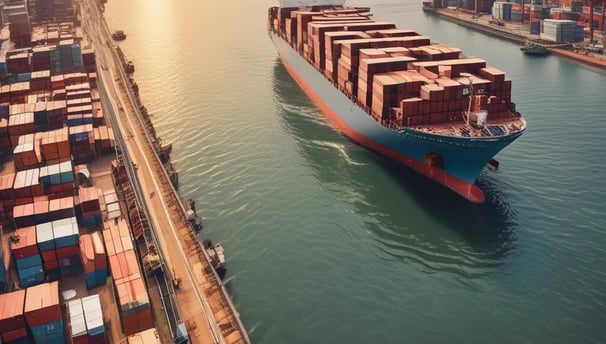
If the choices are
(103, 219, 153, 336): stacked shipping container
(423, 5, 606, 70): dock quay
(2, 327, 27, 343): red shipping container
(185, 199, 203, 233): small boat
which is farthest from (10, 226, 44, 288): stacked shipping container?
(423, 5, 606, 70): dock quay

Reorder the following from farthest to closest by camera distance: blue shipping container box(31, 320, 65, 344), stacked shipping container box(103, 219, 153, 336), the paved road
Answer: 1. the paved road
2. stacked shipping container box(103, 219, 153, 336)
3. blue shipping container box(31, 320, 65, 344)

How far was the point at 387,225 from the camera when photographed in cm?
3875

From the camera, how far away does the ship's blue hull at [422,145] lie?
39.6 meters

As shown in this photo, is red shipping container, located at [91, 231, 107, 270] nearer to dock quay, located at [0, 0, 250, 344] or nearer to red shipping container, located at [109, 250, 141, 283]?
dock quay, located at [0, 0, 250, 344]

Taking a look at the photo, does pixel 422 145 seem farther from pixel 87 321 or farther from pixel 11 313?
pixel 11 313

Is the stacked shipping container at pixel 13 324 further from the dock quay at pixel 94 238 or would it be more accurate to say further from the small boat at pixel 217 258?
the small boat at pixel 217 258

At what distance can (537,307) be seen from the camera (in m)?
29.6

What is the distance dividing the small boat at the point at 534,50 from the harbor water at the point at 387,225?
66.5 feet

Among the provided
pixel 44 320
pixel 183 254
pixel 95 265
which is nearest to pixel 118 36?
pixel 183 254

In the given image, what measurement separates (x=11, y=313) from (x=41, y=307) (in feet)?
4.56

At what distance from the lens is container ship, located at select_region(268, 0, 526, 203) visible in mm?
40906

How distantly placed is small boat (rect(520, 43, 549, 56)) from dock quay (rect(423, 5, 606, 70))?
138 cm

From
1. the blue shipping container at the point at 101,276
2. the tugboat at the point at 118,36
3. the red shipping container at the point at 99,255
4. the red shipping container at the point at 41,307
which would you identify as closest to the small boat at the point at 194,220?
the red shipping container at the point at 99,255

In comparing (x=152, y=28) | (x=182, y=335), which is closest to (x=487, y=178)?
(x=182, y=335)
